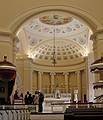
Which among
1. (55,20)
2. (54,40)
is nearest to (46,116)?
(55,20)

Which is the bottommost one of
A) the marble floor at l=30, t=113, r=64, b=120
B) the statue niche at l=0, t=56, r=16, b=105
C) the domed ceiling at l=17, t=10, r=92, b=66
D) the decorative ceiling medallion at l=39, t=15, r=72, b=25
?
the marble floor at l=30, t=113, r=64, b=120

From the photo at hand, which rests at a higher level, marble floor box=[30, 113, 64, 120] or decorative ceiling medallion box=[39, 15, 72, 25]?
decorative ceiling medallion box=[39, 15, 72, 25]

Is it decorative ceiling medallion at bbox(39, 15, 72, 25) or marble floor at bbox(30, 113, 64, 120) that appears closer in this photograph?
marble floor at bbox(30, 113, 64, 120)

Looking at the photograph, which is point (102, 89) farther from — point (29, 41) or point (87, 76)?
point (29, 41)

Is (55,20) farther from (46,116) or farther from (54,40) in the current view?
(46,116)

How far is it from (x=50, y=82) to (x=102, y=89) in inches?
683

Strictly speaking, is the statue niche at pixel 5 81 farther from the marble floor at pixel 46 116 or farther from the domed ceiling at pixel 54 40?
the domed ceiling at pixel 54 40

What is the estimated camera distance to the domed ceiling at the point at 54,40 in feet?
90.6

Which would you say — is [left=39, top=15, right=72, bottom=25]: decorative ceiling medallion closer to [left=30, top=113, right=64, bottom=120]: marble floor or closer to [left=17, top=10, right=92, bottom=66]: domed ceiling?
[left=17, top=10, right=92, bottom=66]: domed ceiling

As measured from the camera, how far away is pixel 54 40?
29953 millimetres

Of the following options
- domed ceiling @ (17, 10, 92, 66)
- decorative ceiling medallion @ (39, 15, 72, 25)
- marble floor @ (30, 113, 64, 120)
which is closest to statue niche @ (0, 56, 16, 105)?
marble floor @ (30, 113, 64, 120)

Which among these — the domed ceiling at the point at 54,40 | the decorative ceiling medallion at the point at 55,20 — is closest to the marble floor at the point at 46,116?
the domed ceiling at the point at 54,40

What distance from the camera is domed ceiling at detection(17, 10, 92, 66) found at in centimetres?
2762

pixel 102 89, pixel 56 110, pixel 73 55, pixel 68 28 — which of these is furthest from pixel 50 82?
pixel 102 89
